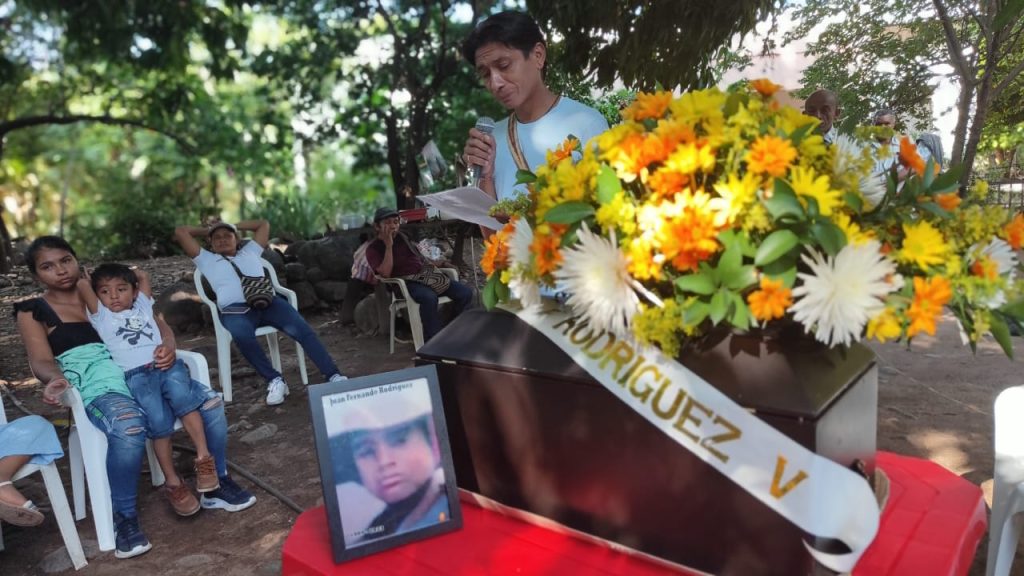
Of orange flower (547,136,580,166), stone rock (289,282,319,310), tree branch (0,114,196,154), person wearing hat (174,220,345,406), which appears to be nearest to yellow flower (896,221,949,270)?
orange flower (547,136,580,166)

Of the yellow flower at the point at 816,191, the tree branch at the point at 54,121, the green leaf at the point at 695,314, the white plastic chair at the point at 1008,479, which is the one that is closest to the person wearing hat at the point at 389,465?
the green leaf at the point at 695,314

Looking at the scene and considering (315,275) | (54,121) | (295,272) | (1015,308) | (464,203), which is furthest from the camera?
(54,121)

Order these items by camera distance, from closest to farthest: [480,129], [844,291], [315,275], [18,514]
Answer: [844,291]
[480,129]
[18,514]
[315,275]

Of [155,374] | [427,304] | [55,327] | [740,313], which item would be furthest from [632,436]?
[427,304]

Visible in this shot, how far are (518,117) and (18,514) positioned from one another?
7.77ft

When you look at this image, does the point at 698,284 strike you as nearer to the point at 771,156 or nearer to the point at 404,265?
the point at 771,156

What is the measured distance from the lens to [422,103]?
10.9 metres

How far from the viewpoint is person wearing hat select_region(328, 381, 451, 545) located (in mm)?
1438

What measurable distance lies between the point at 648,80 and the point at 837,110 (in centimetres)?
165

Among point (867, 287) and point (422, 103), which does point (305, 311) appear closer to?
point (422, 103)

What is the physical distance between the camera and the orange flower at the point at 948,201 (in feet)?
4.03

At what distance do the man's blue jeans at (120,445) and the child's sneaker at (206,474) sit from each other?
299 mm

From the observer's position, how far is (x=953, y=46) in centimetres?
653

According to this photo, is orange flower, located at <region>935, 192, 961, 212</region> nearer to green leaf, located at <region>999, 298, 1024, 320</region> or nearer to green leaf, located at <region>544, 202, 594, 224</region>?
green leaf, located at <region>999, 298, 1024, 320</region>
